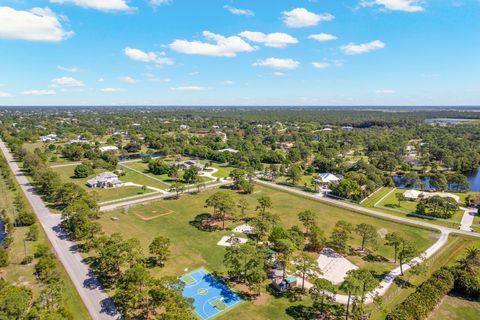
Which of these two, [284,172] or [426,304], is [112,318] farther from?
[284,172]

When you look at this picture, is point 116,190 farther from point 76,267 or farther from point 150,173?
point 76,267

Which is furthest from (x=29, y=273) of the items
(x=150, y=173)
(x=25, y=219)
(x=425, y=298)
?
(x=150, y=173)

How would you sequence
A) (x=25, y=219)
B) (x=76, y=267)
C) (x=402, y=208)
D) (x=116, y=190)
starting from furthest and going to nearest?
(x=116, y=190) → (x=402, y=208) → (x=25, y=219) → (x=76, y=267)

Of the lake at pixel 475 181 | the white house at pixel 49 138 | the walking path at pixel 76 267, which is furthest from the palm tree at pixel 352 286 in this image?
the white house at pixel 49 138

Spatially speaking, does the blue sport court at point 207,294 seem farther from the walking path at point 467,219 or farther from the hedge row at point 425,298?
the walking path at point 467,219

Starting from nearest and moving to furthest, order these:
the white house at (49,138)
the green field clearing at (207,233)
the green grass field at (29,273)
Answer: the green grass field at (29,273) < the green field clearing at (207,233) < the white house at (49,138)

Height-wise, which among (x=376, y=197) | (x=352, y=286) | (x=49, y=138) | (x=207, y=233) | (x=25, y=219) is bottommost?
(x=207, y=233)

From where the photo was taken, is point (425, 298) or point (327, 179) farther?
point (327, 179)
